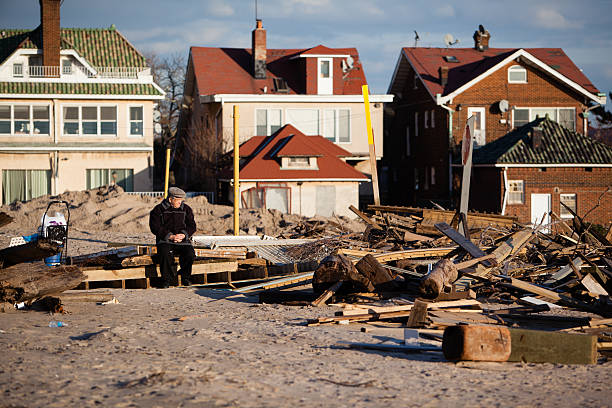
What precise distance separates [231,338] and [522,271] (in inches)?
260

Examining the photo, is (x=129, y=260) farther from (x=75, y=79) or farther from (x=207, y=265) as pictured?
(x=75, y=79)

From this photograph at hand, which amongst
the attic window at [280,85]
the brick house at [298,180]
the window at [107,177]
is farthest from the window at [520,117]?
the window at [107,177]

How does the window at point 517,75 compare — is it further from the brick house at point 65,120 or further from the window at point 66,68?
the window at point 66,68

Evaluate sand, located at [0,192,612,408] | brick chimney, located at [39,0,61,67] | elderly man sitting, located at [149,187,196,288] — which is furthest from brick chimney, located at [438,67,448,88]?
sand, located at [0,192,612,408]

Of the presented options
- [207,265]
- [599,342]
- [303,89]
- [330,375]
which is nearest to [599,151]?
[303,89]

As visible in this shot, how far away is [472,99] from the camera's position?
4056 centimetres

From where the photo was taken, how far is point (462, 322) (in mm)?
9672

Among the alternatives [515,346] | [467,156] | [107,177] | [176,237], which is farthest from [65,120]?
[515,346]

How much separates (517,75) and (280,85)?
1323 cm

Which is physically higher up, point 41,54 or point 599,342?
point 41,54

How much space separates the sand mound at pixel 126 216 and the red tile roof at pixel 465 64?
15722mm

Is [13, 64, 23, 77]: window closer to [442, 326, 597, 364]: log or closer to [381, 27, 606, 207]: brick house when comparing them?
[381, 27, 606, 207]: brick house

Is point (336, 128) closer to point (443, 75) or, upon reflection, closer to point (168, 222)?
point (443, 75)

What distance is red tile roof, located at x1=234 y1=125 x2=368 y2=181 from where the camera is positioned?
34938 millimetres
